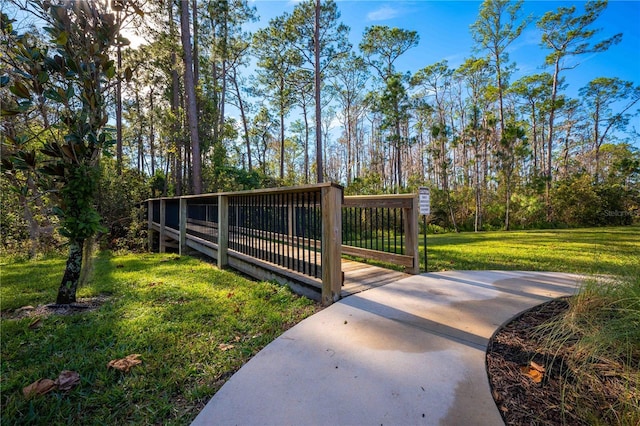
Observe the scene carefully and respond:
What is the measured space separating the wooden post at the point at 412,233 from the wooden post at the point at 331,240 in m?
1.46

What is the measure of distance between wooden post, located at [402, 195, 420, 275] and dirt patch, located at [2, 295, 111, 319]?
382 centimetres

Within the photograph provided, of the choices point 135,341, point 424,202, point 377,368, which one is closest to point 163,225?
point 135,341

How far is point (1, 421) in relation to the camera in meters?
1.28

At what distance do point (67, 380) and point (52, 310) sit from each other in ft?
5.23

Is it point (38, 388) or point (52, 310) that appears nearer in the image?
point (38, 388)

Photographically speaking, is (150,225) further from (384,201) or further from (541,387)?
(541,387)

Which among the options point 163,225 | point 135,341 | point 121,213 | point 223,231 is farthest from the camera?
point 121,213

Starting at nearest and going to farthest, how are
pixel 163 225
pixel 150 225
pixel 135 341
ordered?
pixel 135 341, pixel 163 225, pixel 150 225

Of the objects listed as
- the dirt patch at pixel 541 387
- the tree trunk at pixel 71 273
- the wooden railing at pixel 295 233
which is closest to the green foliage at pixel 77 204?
the tree trunk at pixel 71 273

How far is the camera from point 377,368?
64.9 inches

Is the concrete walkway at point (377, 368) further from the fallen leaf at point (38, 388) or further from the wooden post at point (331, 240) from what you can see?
the fallen leaf at point (38, 388)

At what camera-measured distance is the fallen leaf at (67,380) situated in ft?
5.00

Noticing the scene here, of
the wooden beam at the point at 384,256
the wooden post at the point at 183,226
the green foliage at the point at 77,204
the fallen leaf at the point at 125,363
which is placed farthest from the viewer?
the wooden post at the point at 183,226

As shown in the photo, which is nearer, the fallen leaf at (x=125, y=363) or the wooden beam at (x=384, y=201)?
the fallen leaf at (x=125, y=363)
